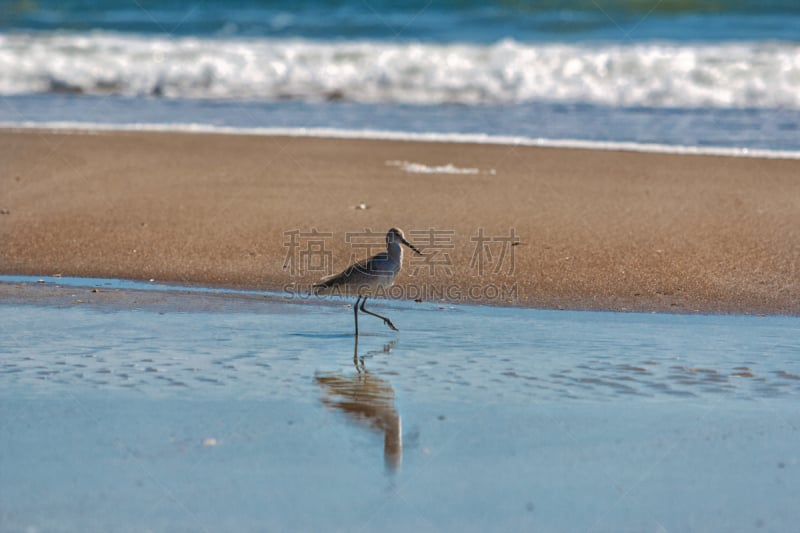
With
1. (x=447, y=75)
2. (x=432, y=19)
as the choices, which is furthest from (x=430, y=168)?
(x=432, y=19)

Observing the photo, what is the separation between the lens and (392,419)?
4.90m

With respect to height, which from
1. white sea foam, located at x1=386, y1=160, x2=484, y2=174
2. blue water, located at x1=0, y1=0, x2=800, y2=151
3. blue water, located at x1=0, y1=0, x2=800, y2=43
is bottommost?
white sea foam, located at x1=386, y1=160, x2=484, y2=174

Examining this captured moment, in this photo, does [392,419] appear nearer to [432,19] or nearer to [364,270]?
[364,270]

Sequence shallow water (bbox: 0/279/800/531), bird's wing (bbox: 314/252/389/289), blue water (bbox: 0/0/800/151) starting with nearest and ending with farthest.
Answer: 1. shallow water (bbox: 0/279/800/531)
2. bird's wing (bbox: 314/252/389/289)
3. blue water (bbox: 0/0/800/151)

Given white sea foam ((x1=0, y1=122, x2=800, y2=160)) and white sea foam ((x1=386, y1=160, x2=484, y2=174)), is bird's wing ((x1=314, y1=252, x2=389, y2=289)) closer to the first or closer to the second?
white sea foam ((x1=386, y1=160, x2=484, y2=174))

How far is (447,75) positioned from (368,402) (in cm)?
1280

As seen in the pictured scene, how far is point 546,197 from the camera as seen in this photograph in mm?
9422

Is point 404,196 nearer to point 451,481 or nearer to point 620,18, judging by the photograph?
point 451,481

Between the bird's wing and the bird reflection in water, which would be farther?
the bird's wing

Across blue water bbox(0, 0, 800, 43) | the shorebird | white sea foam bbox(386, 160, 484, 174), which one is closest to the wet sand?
white sea foam bbox(386, 160, 484, 174)

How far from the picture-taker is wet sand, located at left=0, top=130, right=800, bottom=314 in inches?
295

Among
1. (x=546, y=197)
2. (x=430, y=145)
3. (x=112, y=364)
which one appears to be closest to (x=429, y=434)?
(x=112, y=364)

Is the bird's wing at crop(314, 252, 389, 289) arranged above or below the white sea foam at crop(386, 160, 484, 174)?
below

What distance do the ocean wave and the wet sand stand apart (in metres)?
5.14
